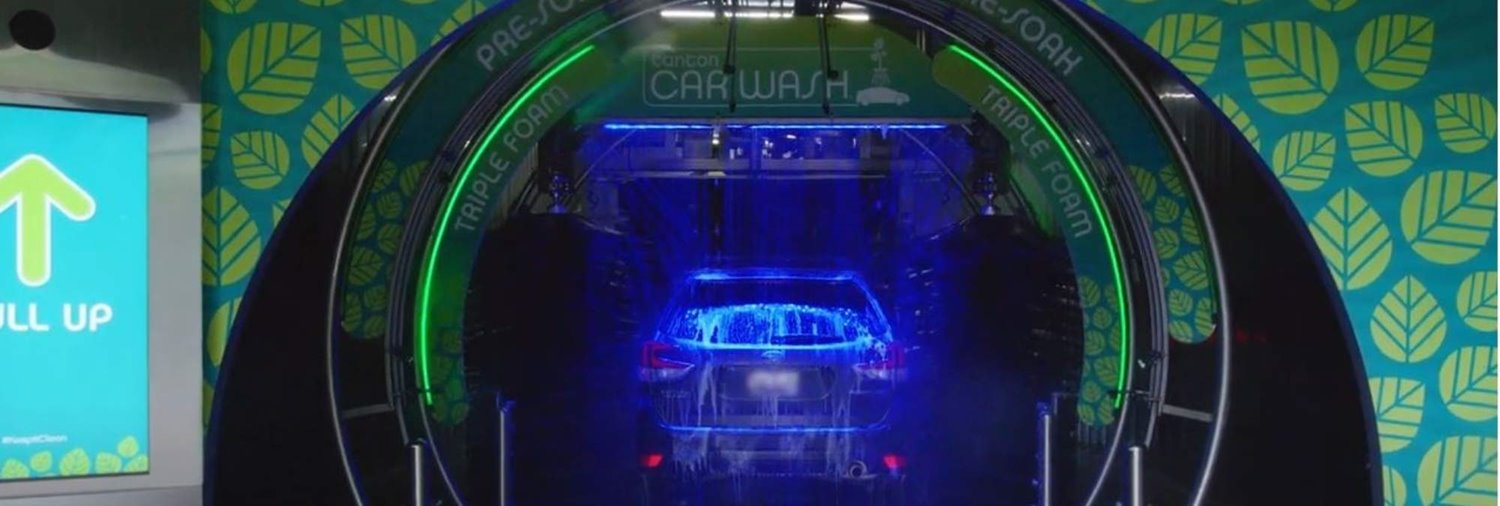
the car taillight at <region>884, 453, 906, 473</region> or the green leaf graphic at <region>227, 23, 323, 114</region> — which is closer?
the green leaf graphic at <region>227, 23, 323, 114</region>

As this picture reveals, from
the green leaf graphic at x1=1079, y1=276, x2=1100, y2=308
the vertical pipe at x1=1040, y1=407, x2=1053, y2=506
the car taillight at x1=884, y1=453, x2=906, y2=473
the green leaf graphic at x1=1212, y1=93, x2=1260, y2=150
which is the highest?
the green leaf graphic at x1=1212, y1=93, x2=1260, y2=150

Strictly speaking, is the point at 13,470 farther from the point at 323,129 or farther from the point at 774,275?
the point at 774,275

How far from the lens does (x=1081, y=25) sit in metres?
5.41

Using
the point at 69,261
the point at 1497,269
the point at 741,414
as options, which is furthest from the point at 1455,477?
the point at 741,414

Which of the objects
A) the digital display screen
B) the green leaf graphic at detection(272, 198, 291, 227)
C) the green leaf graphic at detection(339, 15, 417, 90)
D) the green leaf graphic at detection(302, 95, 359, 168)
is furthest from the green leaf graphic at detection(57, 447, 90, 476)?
the green leaf graphic at detection(339, 15, 417, 90)

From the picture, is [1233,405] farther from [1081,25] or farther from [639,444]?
[639,444]

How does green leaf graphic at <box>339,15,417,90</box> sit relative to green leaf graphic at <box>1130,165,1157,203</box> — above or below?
above

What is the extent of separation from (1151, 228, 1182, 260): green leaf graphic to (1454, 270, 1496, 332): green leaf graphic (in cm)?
282

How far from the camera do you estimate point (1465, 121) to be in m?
4.49

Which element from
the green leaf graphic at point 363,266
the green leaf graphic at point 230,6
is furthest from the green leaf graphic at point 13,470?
the green leaf graphic at point 363,266

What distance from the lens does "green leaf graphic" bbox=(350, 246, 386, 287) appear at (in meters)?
6.67

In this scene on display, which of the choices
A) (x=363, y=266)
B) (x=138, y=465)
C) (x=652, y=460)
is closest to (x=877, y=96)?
(x=652, y=460)

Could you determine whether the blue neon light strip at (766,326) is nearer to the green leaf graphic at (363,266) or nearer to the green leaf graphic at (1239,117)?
the green leaf graphic at (363,266)

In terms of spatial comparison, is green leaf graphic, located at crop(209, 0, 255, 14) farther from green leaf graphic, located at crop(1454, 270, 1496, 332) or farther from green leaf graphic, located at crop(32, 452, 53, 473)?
green leaf graphic, located at crop(1454, 270, 1496, 332)
